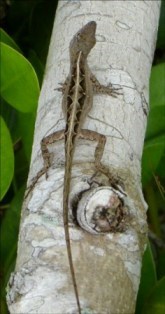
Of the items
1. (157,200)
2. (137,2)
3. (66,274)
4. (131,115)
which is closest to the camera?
(66,274)

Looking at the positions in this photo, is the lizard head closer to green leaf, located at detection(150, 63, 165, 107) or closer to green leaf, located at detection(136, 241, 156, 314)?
green leaf, located at detection(150, 63, 165, 107)

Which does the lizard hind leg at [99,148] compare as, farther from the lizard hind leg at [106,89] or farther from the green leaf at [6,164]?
the green leaf at [6,164]

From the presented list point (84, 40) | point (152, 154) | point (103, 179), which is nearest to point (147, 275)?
point (152, 154)

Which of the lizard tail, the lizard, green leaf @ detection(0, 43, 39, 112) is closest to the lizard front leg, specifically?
the lizard

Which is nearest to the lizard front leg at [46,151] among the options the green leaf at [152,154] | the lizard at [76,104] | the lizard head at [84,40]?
the lizard at [76,104]

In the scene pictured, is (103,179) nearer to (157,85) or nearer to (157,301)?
(157,301)

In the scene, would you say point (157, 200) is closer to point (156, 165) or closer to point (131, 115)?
point (156, 165)

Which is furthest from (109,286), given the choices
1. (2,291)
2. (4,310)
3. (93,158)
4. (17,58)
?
(17,58)
